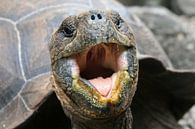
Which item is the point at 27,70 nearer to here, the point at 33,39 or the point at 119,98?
the point at 33,39

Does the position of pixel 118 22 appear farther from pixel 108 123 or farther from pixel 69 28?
pixel 108 123

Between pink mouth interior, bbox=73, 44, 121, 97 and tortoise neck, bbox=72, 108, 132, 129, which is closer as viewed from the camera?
pink mouth interior, bbox=73, 44, 121, 97

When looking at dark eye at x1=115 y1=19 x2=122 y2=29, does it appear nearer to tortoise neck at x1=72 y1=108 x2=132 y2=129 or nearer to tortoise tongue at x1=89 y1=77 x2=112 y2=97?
tortoise tongue at x1=89 y1=77 x2=112 y2=97

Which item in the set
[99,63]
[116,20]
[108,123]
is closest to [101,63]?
[99,63]

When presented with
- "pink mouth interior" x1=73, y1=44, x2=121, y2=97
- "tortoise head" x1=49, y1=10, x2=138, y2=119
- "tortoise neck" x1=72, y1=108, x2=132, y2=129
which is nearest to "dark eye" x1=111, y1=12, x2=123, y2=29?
"tortoise head" x1=49, y1=10, x2=138, y2=119

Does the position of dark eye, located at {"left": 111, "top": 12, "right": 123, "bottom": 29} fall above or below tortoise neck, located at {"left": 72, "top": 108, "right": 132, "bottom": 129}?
above

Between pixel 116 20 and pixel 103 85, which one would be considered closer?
pixel 103 85

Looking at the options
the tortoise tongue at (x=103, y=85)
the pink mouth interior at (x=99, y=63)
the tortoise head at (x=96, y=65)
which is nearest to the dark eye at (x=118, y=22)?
the tortoise head at (x=96, y=65)
